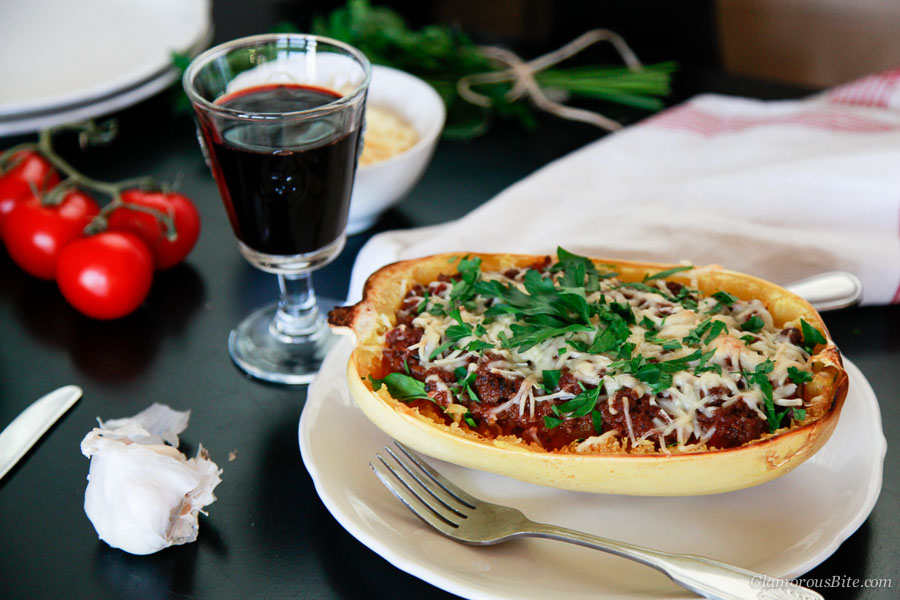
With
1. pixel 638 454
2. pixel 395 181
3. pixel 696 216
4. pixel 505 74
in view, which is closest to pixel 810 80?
pixel 505 74

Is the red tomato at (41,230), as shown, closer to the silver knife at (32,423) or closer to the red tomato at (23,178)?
the red tomato at (23,178)

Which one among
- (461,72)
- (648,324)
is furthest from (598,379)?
(461,72)

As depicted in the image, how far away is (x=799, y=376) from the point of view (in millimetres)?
1110

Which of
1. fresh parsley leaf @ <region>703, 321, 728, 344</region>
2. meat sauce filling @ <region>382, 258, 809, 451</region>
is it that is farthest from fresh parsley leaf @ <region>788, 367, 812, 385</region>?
fresh parsley leaf @ <region>703, 321, 728, 344</region>

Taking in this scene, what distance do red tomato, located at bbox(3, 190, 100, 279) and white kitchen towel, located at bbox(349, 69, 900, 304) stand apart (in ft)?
1.88

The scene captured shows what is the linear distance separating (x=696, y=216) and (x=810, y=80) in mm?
2546

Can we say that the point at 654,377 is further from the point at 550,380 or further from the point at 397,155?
the point at 397,155

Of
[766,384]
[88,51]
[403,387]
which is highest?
[766,384]

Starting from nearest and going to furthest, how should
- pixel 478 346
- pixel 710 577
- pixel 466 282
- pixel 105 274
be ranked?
pixel 710 577
pixel 478 346
pixel 466 282
pixel 105 274

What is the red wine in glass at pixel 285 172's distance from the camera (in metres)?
1.28

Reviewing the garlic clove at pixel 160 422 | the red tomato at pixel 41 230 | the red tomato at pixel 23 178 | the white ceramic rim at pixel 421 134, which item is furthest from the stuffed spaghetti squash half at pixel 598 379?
the red tomato at pixel 23 178

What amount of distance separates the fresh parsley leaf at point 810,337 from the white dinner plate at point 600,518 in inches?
4.6

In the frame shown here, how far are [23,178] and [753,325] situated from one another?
57.3 inches

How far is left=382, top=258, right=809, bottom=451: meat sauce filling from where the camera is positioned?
108cm
